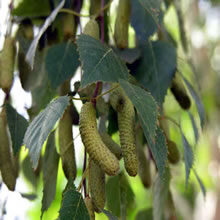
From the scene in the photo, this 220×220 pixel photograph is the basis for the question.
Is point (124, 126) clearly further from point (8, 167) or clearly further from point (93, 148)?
point (8, 167)

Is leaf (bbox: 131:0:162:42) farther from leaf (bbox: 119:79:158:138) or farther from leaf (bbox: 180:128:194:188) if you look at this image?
leaf (bbox: 119:79:158:138)

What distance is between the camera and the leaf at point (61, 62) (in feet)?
3.22

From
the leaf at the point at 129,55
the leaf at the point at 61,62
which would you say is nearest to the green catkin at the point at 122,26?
the leaf at the point at 129,55

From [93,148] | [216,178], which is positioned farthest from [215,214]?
[93,148]

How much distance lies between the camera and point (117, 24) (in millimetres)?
934

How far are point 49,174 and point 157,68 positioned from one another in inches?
12.5

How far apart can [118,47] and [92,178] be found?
34cm

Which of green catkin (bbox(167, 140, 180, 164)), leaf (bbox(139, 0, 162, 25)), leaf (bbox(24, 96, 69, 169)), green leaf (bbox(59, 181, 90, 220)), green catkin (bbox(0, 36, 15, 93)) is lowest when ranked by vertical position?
green leaf (bbox(59, 181, 90, 220))

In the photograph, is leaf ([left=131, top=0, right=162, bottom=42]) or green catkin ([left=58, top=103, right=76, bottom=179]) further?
leaf ([left=131, top=0, right=162, bottom=42])

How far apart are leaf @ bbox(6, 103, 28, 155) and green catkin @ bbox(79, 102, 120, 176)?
0.20 meters

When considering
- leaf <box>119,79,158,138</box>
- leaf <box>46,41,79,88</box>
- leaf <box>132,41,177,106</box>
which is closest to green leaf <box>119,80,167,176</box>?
leaf <box>119,79,158,138</box>

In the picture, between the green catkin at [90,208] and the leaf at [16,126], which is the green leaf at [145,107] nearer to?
the green catkin at [90,208]

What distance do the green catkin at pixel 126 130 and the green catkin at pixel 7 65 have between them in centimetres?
22

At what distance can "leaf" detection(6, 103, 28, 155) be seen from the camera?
0.82m
